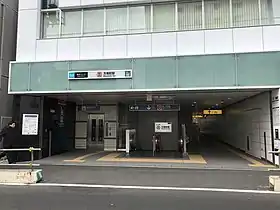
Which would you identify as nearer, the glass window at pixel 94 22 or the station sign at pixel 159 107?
the glass window at pixel 94 22

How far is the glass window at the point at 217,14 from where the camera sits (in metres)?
14.2

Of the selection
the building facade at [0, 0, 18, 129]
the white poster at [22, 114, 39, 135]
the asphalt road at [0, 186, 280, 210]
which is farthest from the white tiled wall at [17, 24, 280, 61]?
the asphalt road at [0, 186, 280, 210]

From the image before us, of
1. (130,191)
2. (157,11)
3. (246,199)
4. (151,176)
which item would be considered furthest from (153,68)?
(246,199)

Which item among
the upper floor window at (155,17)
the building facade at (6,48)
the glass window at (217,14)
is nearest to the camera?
the upper floor window at (155,17)

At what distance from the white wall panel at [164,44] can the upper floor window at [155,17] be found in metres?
0.55

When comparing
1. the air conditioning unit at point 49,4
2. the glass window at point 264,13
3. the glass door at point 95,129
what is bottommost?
the glass door at point 95,129

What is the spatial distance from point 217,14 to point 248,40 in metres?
1.98

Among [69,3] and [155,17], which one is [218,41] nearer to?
[155,17]

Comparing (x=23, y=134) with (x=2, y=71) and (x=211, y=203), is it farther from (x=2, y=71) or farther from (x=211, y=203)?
(x=211, y=203)

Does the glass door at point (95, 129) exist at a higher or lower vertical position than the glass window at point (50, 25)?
lower

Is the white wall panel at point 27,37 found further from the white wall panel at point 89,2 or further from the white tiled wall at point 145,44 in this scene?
the white wall panel at point 89,2

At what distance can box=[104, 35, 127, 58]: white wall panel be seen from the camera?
47.4 feet

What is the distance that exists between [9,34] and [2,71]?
2276mm

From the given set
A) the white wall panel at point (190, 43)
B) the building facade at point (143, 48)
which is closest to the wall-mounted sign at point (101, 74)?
the building facade at point (143, 48)
